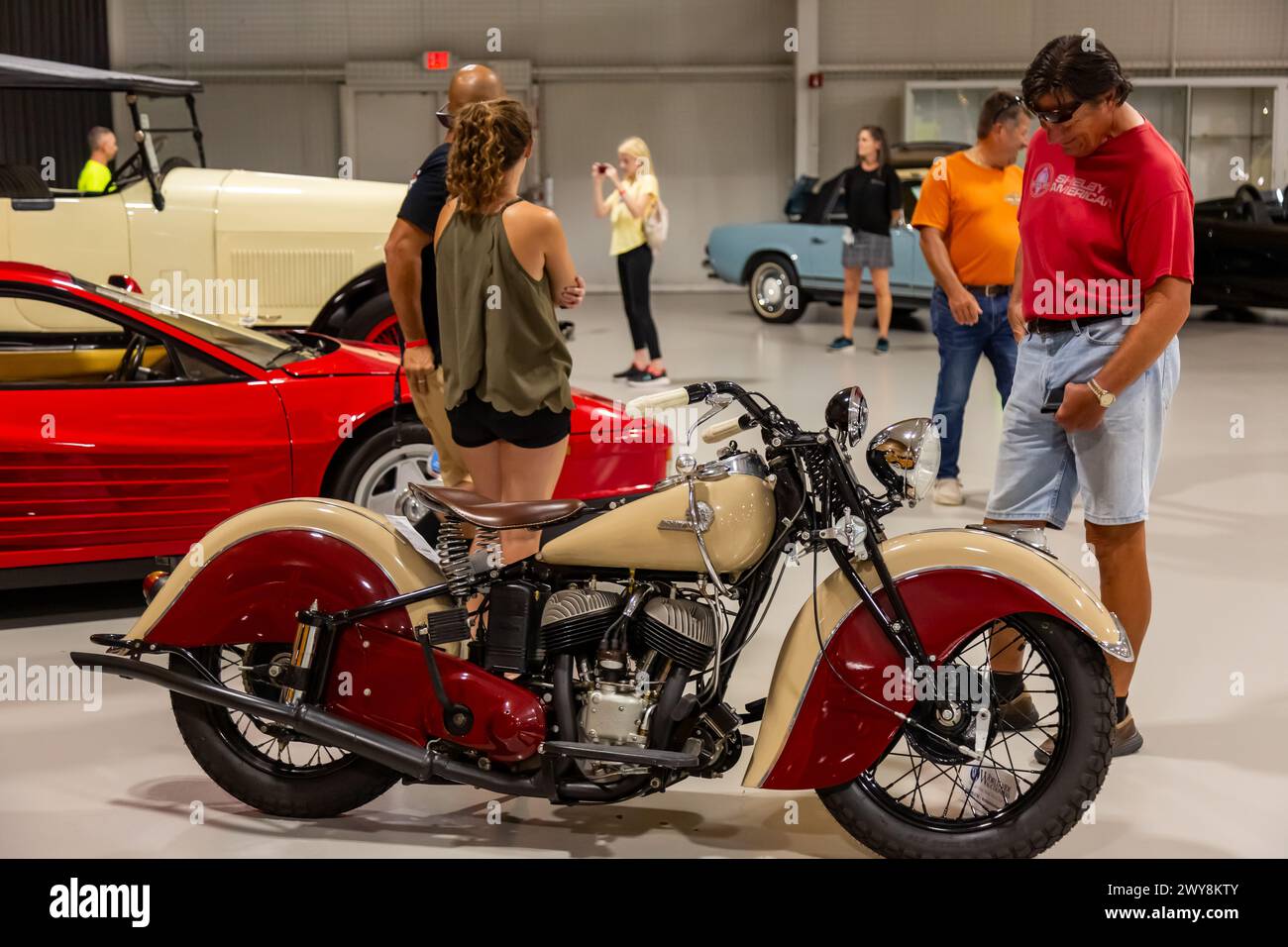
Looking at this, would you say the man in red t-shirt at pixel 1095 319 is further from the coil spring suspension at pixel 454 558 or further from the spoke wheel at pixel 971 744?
the coil spring suspension at pixel 454 558

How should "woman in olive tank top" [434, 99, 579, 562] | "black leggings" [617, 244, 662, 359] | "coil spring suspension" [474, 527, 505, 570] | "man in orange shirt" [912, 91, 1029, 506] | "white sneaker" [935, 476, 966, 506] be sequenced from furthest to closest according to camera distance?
"black leggings" [617, 244, 662, 359] < "white sneaker" [935, 476, 966, 506] < "man in orange shirt" [912, 91, 1029, 506] < "woman in olive tank top" [434, 99, 579, 562] < "coil spring suspension" [474, 527, 505, 570]

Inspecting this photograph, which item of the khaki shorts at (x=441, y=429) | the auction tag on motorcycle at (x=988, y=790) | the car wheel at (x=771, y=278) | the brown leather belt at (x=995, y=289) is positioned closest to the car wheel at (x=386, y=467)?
the khaki shorts at (x=441, y=429)

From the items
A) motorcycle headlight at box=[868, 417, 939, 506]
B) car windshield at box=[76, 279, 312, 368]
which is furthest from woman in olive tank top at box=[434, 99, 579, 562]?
car windshield at box=[76, 279, 312, 368]

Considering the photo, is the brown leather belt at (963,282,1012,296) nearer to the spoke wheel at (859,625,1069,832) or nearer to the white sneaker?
the white sneaker

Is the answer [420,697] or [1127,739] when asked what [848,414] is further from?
[1127,739]

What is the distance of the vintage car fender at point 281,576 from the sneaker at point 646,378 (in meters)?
6.49

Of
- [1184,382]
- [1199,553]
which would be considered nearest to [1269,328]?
[1184,382]

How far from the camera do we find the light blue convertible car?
12250mm

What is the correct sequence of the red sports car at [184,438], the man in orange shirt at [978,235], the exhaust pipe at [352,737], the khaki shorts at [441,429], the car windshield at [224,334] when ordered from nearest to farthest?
the exhaust pipe at [352,737] → the khaki shorts at [441,429] → the red sports car at [184,438] → the car windshield at [224,334] → the man in orange shirt at [978,235]

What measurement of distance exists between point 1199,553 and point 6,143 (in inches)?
565

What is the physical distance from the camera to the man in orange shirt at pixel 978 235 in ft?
19.7

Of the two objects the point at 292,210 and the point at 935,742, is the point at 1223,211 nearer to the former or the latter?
the point at 292,210

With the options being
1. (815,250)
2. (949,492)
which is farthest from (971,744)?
(815,250)

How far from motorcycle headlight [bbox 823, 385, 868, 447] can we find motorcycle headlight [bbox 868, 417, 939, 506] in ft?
0.17
